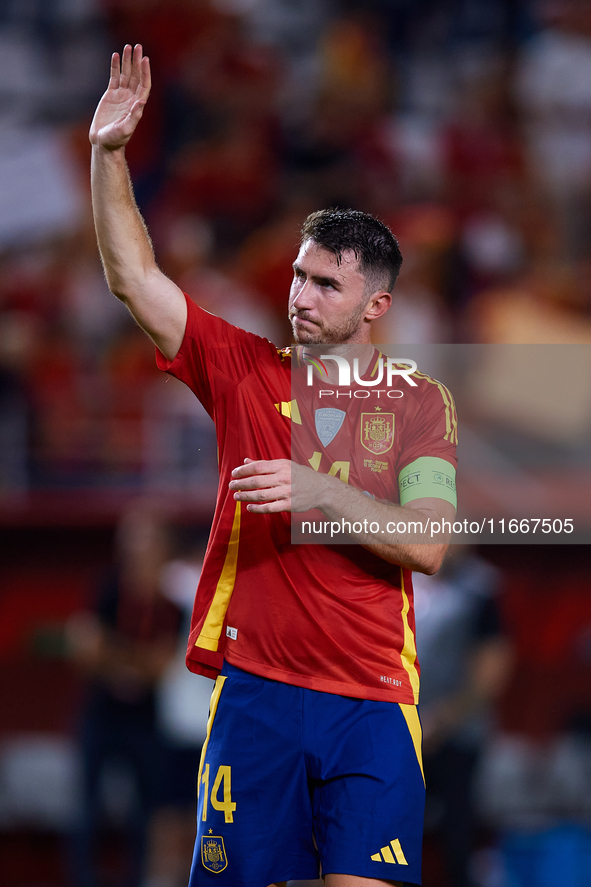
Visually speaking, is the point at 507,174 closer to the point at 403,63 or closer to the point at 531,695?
the point at 403,63

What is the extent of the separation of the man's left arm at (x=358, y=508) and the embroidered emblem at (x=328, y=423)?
297mm

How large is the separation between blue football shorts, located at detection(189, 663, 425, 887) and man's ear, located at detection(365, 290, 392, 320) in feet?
3.33

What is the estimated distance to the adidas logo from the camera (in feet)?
7.99

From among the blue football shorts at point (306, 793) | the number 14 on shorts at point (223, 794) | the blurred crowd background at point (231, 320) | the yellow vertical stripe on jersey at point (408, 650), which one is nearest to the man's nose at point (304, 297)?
the yellow vertical stripe on jersey at point (408, 650)

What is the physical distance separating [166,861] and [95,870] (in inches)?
20.2

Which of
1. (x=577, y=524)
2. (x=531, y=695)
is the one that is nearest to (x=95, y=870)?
(x=531, y=695)

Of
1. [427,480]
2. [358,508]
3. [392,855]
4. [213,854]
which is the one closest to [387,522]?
[358,508]

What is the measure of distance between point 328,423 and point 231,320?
201 inches

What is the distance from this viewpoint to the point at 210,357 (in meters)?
2.64

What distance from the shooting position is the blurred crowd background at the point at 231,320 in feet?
18.6

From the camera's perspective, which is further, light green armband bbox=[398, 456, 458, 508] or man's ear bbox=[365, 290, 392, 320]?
man's ear bbox=[365, 290, 392, 320]

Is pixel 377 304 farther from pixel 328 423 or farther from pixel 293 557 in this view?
pixel 293 557

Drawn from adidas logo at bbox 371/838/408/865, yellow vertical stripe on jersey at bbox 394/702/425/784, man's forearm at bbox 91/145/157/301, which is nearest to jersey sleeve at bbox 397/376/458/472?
yellow vertical stripe on jersey at bbox 394/702/425/784

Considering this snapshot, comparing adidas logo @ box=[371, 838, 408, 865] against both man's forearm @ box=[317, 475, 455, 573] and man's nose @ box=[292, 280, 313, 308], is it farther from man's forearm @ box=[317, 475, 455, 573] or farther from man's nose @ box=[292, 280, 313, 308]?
man's nose @ box=[292, 280, 313, 308]
